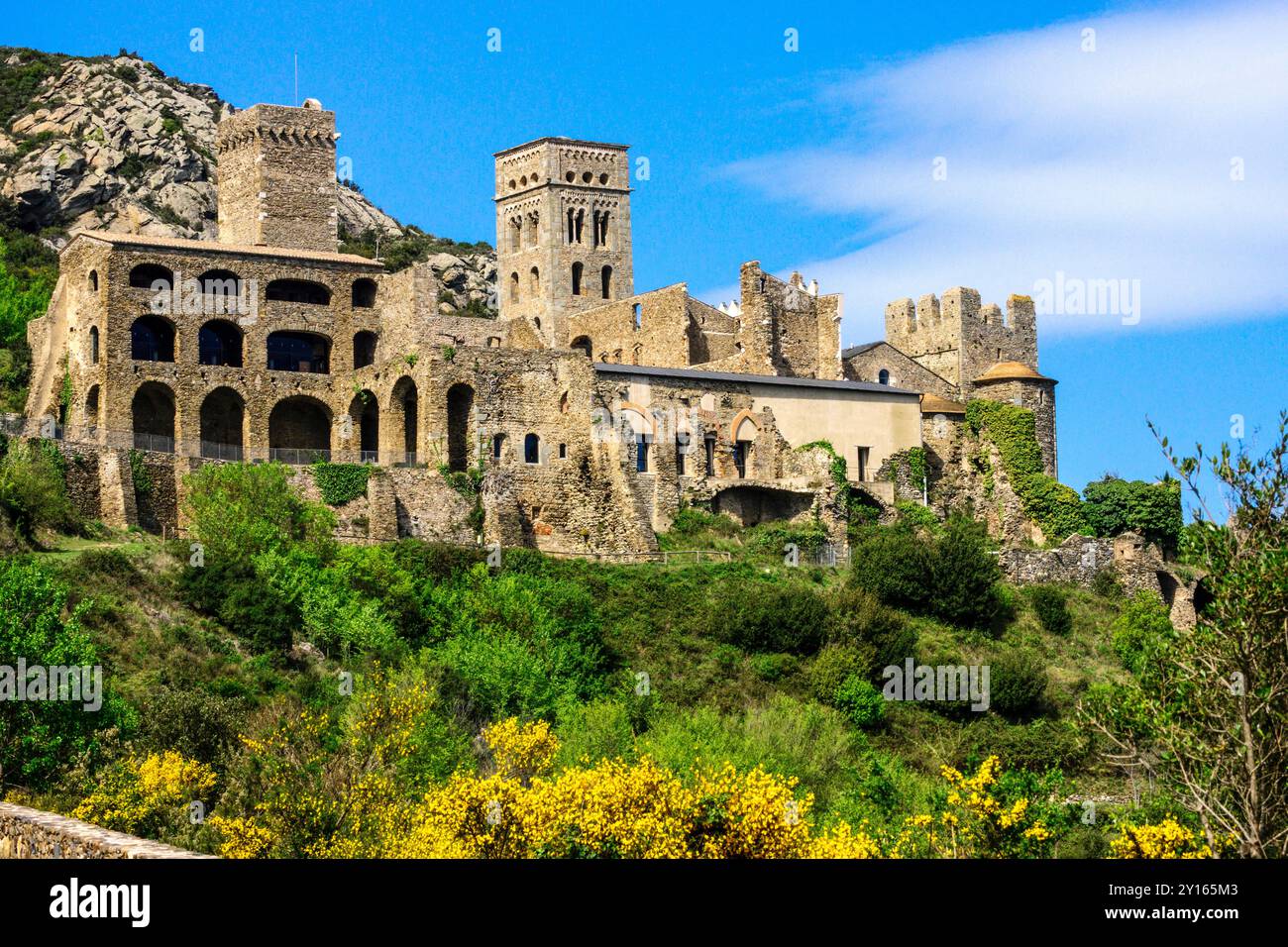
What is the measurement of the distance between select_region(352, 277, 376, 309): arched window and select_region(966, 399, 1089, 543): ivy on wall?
73.2ft

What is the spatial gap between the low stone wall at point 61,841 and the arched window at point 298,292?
134 ft

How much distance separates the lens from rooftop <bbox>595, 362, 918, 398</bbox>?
5850cm

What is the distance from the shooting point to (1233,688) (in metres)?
23.4

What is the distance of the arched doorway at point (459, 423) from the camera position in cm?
5681

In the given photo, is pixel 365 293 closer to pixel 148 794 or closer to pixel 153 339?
pixel 153 339

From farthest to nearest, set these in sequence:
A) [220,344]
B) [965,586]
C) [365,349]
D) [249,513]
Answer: [365,349], [220,344], [965,586], [249,513]

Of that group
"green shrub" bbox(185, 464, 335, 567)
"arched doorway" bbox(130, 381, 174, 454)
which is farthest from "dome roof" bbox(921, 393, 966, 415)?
"arched doorway" bbox(130, 381, 174, 454)

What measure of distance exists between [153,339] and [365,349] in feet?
23.6

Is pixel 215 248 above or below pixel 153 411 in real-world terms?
above

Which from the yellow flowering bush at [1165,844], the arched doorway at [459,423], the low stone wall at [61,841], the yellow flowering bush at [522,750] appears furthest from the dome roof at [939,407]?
the low stone wall at [61,841]

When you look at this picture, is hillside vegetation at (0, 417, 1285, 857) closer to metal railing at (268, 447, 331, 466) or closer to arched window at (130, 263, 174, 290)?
metal railing at (268, 447, 331, 466)

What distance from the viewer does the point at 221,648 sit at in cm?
4497

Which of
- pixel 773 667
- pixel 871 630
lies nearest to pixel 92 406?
pixel 773 667
